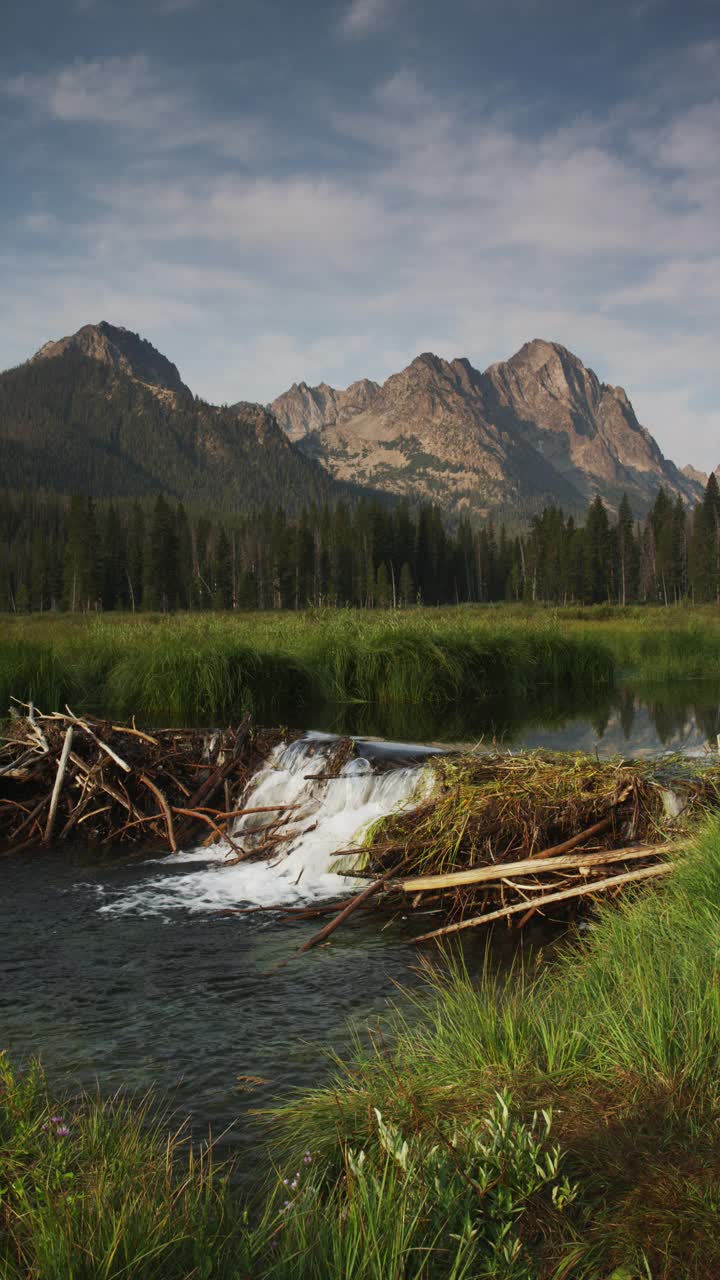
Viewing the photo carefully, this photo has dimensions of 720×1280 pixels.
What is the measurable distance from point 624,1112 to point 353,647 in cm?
1990

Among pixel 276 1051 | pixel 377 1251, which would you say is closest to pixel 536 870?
pixel 276 1051

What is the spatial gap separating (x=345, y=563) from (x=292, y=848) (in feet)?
427

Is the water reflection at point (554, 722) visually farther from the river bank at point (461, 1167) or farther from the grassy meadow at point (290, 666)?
the river bank at point (461, 1167)

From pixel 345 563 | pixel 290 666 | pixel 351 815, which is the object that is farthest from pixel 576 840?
pixel 345 563

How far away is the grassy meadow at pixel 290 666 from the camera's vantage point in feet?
65.6

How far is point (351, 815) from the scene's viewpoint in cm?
947

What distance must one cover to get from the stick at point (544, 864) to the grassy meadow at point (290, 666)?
1308 cm

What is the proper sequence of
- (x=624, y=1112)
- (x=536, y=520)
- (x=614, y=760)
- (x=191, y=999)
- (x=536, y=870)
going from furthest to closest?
(x=536, y=520) < (x=614, y=760) < (x=536, y=870) < (x=191, y=999) < (x=624, y=1112)

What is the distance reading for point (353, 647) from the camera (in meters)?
23.2

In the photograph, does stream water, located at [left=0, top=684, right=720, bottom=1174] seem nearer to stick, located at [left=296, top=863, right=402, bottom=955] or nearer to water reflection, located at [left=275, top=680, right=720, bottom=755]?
stick, located at [left=296, top=863, right=402, bottom=955]

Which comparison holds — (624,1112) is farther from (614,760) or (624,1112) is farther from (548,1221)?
(614,760)

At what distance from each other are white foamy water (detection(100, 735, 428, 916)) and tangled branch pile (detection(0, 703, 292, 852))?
364 millimetres

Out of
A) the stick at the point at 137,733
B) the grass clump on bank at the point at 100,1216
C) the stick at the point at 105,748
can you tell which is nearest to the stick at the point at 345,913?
the grass clump on bank at the point at 100,1216

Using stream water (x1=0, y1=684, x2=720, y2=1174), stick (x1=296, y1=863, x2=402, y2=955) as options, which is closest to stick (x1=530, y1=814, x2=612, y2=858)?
stream water (x1=0, y1=684, x2=720, y2=1174)
